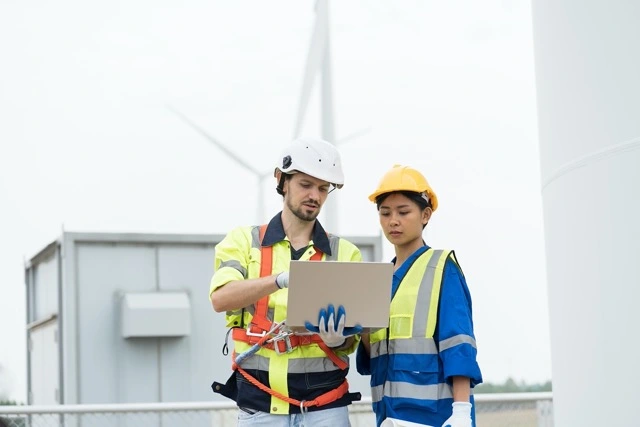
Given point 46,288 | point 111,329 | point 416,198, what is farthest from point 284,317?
point 46,288

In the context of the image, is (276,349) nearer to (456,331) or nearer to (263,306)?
(263,306)

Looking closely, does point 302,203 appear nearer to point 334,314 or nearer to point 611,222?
point 334,314

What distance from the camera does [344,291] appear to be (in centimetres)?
392

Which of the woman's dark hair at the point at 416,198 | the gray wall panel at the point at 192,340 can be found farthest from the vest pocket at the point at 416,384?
the gray wall panel at the point at 192,340

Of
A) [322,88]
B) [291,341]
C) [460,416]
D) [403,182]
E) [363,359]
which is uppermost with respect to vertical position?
[322,88]

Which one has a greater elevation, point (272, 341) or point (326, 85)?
point (326, 85)

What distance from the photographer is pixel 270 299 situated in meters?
4.20

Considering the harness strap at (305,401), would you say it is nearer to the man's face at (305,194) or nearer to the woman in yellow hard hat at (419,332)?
the woman in yellow hard hat at (419,332)

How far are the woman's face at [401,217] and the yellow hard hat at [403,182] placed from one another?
0.05 metres

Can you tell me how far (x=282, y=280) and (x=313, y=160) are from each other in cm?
61

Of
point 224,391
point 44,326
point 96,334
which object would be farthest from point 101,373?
point 224,391

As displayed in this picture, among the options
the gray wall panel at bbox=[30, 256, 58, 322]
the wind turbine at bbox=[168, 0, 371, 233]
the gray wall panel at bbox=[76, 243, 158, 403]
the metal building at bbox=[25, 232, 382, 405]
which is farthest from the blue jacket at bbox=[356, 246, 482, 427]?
the wind turbine at bbox=[168, 0, 371, 233]

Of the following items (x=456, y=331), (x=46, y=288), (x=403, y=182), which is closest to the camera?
(x=456, y=331)

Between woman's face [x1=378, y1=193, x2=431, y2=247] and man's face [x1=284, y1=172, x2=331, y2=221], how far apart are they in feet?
1.04
